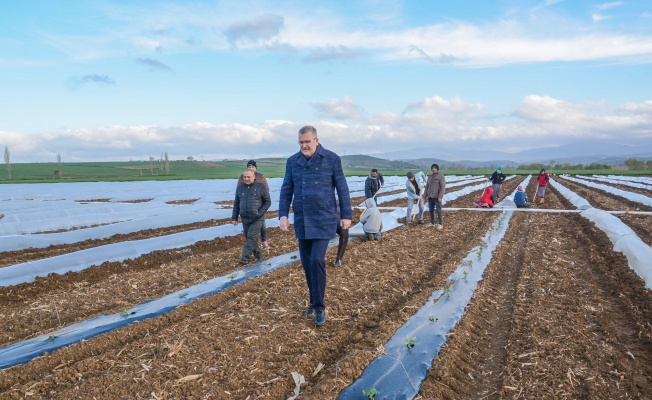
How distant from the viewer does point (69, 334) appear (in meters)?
4.91

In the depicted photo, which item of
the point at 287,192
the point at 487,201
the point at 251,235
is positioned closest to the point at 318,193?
the point at 287,192

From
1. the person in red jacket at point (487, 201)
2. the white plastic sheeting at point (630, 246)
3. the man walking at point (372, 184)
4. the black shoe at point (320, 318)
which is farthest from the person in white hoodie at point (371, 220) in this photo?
the person in red jacket at point (487, 201)

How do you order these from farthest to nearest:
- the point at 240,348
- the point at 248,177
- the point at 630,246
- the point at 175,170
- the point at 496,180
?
the point at 175,170, the point at 496,180, the point at 630,246, the point at 248,177, the point at 240,348

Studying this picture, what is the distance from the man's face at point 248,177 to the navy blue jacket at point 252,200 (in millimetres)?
84

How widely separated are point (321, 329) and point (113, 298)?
3476mm

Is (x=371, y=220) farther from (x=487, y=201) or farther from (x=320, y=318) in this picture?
(x=487, y=201)

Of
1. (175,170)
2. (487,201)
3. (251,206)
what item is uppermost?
(175,170)

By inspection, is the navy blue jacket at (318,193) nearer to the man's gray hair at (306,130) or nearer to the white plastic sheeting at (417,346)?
the man's gray hair at (306,130)

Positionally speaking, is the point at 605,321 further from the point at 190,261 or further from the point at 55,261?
the point at 55,261

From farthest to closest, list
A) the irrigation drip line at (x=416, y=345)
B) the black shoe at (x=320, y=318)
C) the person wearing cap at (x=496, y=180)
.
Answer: the person wearing cap at (x=496, y=180) → the black shoe at (x=320, y=318) → the irrigation drip line at (x=416, y=345)

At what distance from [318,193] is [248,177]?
343cm

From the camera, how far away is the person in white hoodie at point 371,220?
10133mm

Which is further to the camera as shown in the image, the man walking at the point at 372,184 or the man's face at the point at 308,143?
the man walking at the point at 372,184

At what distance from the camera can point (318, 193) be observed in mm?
4652
